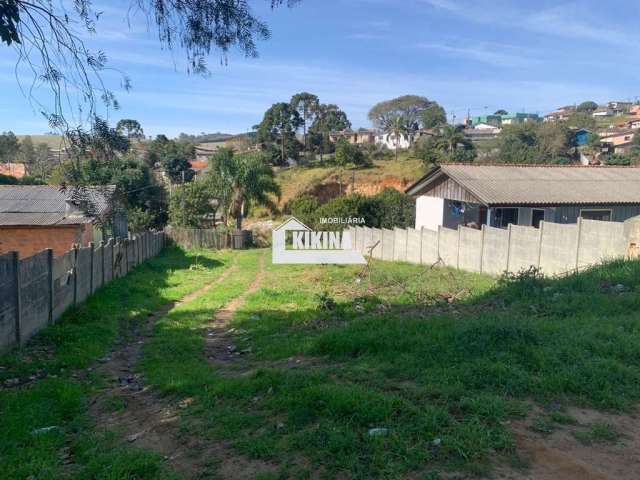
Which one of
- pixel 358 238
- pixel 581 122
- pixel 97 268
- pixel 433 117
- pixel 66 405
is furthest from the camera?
pixel 581 122

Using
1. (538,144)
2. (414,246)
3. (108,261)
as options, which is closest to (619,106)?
(538,144)

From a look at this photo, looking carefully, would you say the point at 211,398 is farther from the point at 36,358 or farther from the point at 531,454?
the point at 36,358

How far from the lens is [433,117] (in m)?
84.1

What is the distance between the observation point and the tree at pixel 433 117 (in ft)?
275

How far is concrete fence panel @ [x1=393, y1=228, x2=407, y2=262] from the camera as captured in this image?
22875mm

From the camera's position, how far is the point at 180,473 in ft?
12.1

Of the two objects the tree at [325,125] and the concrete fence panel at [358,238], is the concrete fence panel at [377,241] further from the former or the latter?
the tree at [325,125]

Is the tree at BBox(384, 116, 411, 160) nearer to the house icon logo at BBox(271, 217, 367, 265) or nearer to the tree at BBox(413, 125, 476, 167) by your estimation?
the tree at BBox(413, 125, 476, 167)

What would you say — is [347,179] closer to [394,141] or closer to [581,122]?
[394,141]

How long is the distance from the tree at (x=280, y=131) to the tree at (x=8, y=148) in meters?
32.0

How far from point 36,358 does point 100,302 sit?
4.39 metres

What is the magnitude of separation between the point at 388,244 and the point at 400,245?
4.11 feet

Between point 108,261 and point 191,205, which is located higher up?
point 191,205

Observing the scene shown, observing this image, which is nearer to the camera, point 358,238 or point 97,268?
point 97,268
